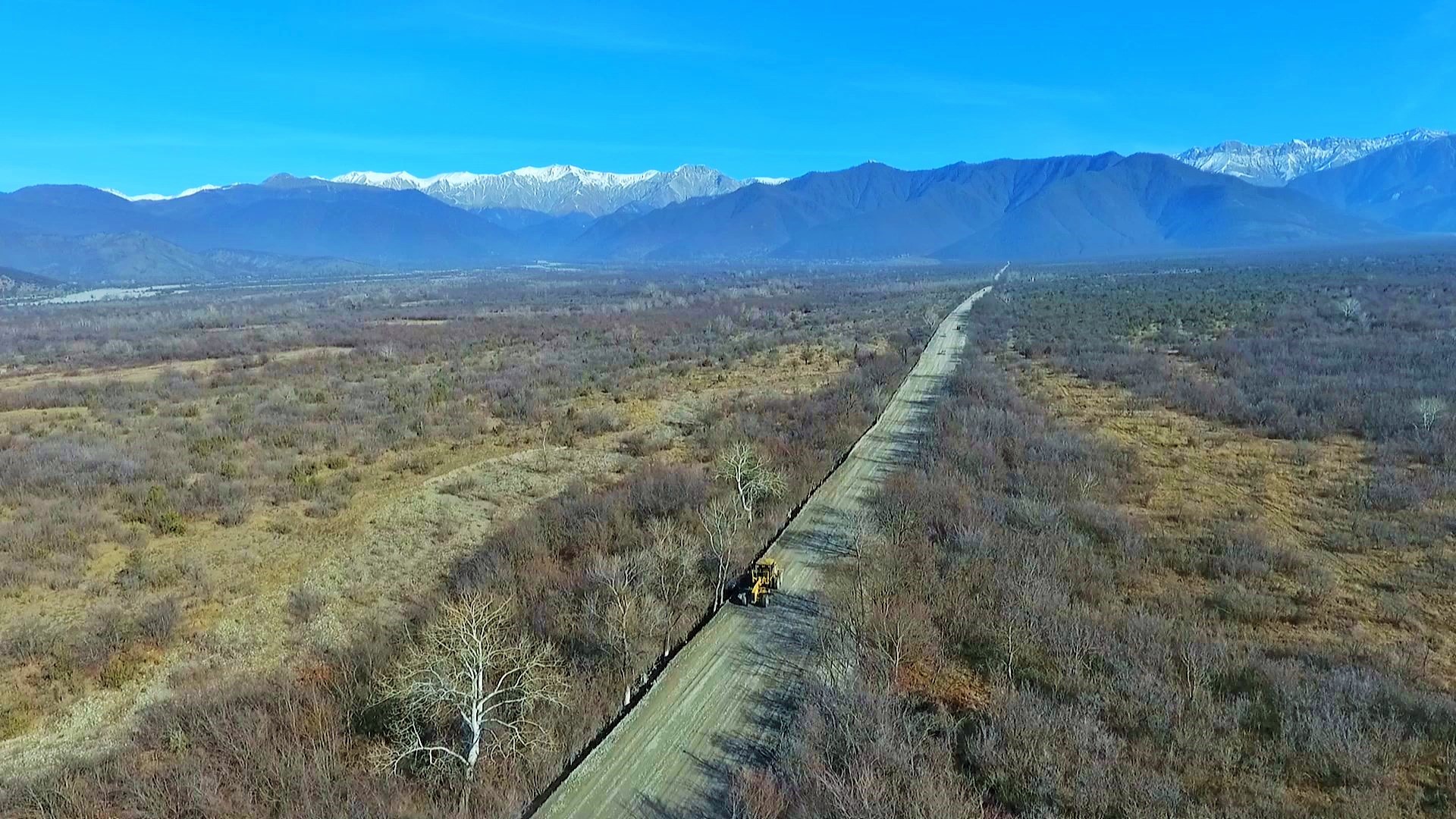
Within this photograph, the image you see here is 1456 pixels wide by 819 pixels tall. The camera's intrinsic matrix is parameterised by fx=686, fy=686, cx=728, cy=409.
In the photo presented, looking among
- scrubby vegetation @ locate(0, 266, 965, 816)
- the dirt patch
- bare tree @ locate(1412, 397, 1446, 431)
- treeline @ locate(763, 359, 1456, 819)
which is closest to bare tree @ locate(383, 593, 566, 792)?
scrubby vegetation @ locate(0, 266, 965, 816)

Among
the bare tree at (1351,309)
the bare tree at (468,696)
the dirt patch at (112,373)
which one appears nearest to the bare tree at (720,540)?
the bare tree at (468,696)

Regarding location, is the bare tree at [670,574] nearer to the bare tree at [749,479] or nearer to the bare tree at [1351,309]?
the bare tree at [749,479]

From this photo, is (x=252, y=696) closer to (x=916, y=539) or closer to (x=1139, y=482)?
(x=916, y=539)

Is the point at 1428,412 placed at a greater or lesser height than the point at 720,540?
greater

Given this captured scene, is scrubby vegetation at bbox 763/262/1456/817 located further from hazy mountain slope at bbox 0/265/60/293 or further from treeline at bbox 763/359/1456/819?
hazy mountain slope at bbox 0/265/60/293

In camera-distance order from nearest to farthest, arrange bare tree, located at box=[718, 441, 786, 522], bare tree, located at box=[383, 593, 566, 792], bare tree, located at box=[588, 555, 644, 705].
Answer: bare tree, located at box=[383, 593, 566, 792], bare tree, located at box=[588, 555, 644, 705], bare tree, located at box=[718, 441, 786, 522]

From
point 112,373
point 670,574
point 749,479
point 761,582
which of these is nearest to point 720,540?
point 670,574

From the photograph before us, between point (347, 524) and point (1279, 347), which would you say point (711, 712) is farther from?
point (1279, 347)
